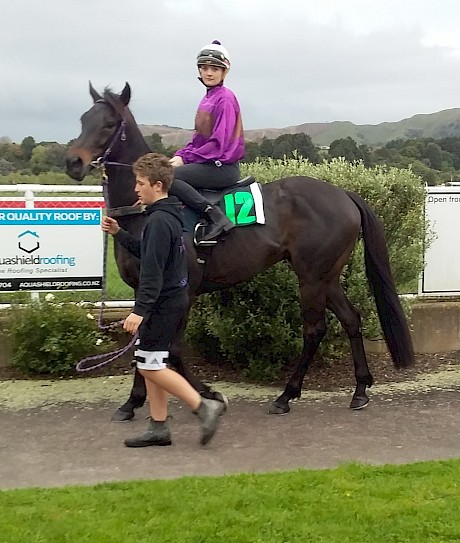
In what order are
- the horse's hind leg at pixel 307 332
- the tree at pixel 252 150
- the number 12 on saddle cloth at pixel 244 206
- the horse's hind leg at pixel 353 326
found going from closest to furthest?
the number 12 on saddle cloth at pixel 244 206 < the horse's hind leg at pixel 307 332 < the horse's hind leg at pixel 353 326 < the tree at pixel 252 150

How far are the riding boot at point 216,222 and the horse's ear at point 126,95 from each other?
3.49 feet

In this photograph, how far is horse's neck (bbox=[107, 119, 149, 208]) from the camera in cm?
583

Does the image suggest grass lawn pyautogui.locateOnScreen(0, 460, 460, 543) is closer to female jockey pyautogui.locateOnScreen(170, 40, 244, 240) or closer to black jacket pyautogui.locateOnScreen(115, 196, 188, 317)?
black jacket pyautogui.locateOnScreen(115, 196, 188, 317)

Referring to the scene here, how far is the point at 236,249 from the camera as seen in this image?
6105 mm

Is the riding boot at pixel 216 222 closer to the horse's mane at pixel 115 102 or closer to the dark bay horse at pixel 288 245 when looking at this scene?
the dark bay horse at pixel 288 245

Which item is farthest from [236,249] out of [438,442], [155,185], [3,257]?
[3,257]

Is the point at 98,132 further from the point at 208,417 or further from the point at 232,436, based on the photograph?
the point at 232,436

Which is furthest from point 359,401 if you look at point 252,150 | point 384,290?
point 252,150

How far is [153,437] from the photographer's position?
519 centimetres

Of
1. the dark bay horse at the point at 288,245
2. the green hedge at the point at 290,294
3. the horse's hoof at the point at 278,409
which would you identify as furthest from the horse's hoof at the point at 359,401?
the green hedge at the point at 290,294

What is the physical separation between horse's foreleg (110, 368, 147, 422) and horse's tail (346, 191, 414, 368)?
219 centimetres

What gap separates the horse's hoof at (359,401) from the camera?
629 centimetres

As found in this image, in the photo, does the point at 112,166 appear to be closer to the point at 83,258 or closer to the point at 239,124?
the point at 239,124

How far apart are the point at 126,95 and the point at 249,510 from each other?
3.39m
